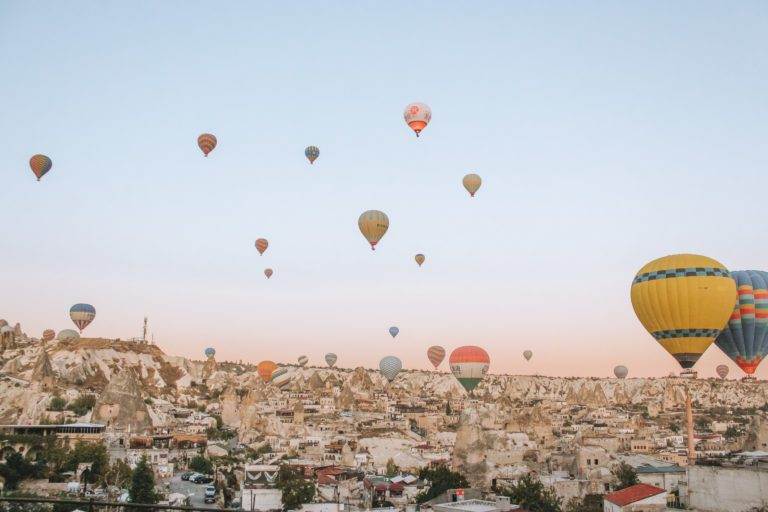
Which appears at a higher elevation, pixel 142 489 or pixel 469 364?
pixel 469 364

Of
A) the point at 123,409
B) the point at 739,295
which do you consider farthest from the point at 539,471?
the point at 123,409

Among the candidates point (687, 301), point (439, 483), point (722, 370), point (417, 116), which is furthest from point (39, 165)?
point (722, 370)

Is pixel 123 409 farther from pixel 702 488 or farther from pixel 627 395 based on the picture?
pixel 627 395

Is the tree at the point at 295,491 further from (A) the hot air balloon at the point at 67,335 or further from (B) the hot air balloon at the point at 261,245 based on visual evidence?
(A) the hot air balloon at the point at 67,335

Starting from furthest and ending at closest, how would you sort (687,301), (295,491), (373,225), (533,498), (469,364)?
A: (469,364) → (373,225) → (533,498) → (295,491) → (687,301)

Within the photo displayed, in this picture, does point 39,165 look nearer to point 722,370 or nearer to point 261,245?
point 261,245

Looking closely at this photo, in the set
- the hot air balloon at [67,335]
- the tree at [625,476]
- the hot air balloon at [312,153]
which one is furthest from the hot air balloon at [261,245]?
the hot air balloon at [67,335]

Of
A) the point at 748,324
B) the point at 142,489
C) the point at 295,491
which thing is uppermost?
the point at 748,324
